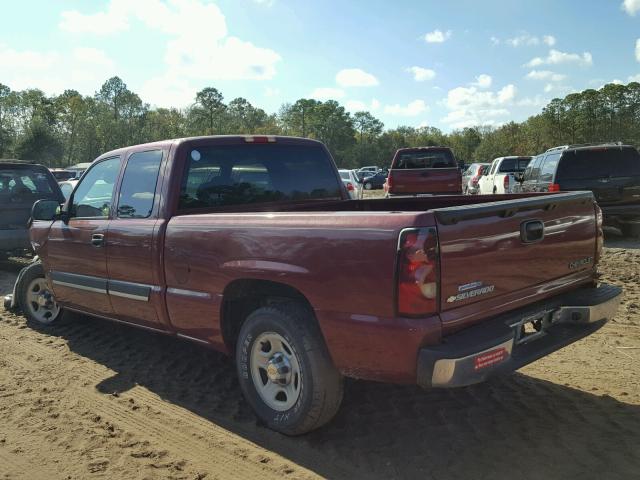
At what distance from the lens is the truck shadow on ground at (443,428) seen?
3.04 metres

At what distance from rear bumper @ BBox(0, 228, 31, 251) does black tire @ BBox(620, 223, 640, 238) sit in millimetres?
11607

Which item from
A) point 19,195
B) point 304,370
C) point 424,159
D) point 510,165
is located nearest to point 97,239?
point 304,370

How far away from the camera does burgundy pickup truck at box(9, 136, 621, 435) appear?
9.12 ft

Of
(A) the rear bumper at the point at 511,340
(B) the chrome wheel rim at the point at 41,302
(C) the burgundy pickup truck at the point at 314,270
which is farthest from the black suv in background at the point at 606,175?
(B) the chrome wheel rim at the point at 41,302

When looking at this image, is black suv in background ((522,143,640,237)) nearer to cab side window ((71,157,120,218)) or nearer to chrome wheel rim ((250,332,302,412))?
cab side window ((71,157,120,218))

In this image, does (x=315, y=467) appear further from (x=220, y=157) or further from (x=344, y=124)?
(x=344, y=124)

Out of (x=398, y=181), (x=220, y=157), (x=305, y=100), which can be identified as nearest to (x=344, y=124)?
(x=305, y=100)

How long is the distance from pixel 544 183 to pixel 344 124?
333ft

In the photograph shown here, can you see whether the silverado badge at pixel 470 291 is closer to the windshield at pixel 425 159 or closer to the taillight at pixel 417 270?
the taillight at pixel 417 270

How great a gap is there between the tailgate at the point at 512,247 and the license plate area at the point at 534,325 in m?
0.10

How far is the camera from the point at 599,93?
202 ft

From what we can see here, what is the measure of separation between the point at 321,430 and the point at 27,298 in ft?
14.6

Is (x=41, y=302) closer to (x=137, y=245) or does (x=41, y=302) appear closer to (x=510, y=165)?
(x=137, y=245)

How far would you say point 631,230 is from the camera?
11.4m
